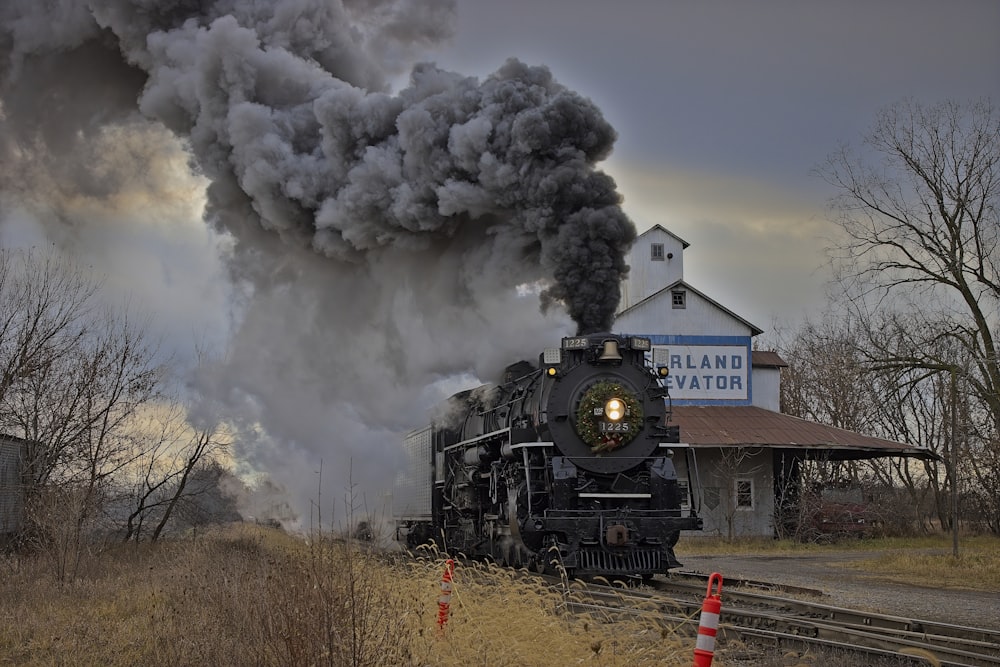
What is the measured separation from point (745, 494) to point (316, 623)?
27149 mm

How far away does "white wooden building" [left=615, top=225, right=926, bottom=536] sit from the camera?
99.0ft

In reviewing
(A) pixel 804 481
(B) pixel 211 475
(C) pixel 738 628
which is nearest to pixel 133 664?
(C) pixel 738 628

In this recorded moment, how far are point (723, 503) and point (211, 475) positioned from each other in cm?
1613

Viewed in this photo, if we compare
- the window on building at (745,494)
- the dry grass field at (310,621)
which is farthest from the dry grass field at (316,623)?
the window on building at (745,494)

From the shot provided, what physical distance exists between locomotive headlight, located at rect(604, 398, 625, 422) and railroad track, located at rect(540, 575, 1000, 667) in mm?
2681

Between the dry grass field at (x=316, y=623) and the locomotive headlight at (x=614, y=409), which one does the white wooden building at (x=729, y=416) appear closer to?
the locomotive headlight at (x=614, y=409)

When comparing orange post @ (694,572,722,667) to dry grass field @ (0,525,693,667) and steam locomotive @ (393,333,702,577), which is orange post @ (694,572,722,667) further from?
steam locomotive @ (393,333,702,577)

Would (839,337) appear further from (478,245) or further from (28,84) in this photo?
(28,84)

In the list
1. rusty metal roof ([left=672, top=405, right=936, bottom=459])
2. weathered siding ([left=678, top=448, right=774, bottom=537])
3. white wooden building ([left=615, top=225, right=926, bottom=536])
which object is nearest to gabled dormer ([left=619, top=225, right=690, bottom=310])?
white wooden building ([left=615, top=225, right=926, bottom=536])

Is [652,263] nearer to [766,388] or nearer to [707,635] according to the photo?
[766,388]

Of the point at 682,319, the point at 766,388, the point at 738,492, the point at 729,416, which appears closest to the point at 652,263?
the point at 682,319

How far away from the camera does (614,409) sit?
46.9 feet

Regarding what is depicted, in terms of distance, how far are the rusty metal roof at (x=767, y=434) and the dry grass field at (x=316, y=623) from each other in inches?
718

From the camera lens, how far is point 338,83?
65.4 feet
